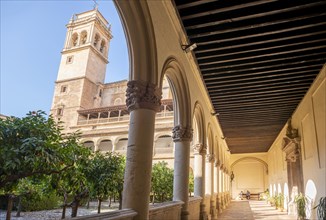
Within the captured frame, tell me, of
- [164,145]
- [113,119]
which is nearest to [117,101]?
[113,119]

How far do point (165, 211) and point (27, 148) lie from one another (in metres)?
2.31

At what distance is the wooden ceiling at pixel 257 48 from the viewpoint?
4738mm

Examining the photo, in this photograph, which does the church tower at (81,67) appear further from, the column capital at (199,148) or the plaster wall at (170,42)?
the plaster wall at (170,42)

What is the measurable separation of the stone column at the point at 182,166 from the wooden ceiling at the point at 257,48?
1.89 meters

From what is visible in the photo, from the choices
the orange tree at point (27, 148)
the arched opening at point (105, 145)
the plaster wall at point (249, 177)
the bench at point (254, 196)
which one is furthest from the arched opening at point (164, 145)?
the orange tree at point (27, 148)

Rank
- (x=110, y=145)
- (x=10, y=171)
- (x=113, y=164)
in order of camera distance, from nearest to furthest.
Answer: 1. (x=10, y=171)
2. (x=113, y=164)
3. (x=110, y=145)

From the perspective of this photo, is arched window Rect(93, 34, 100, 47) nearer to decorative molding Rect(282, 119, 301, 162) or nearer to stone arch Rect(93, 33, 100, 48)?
stone arch Rect(93, 33, 100, 48)

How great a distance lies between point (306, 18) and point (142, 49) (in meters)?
3.13

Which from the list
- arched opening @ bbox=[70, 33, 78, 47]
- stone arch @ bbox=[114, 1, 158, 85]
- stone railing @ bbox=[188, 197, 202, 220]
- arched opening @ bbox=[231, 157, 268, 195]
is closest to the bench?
arched opening @ bbox=[231, 157, 268, 195]

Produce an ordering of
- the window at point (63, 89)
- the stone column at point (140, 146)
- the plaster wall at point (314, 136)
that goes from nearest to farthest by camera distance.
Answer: the stone column at point (140, 146) → the plaster wall at point (314, 136) → the window at point (63, 89)

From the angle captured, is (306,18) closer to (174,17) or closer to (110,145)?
(174,17)

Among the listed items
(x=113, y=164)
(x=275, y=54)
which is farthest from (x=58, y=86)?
(x=275, y=54)

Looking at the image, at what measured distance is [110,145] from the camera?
92.4ft

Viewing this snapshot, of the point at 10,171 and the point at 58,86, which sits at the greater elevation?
the point at 58,86
